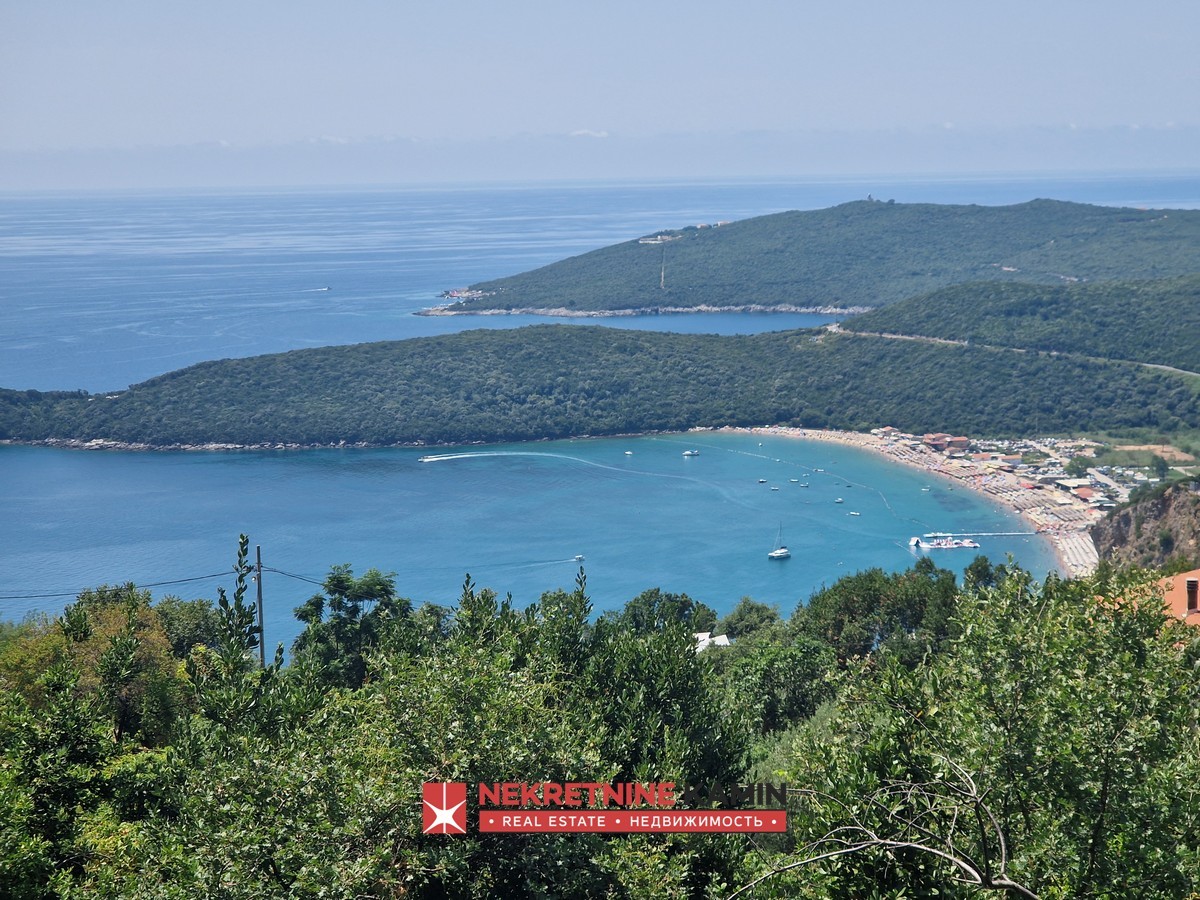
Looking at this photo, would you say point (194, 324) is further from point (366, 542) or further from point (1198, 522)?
point (1198, 522)

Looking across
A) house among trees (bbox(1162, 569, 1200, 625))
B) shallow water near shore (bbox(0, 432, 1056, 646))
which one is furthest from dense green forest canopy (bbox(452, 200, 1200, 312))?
house among trees (bbox(1162, 569, 1200, 625))

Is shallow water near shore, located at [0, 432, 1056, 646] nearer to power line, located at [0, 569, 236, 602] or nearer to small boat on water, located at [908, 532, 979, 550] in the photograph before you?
power line, located at [0, 569, 236, 602]

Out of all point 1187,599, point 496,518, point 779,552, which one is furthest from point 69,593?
point 1187,599

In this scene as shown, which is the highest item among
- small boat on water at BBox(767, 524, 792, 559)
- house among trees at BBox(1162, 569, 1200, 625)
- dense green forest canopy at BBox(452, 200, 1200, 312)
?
dense green forest canopy at BBox(452, 200, 1200, 312)

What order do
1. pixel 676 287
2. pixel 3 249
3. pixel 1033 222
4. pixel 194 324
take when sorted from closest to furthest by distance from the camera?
1. pixel 194 324
2. pixel 676 287
3. pixel 1033 222
4. pixel 3 249

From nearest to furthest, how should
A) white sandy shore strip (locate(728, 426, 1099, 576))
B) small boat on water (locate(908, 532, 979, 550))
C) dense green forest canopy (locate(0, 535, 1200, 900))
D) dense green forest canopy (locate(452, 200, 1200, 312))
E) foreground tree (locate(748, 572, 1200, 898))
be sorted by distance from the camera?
foreground tree (locate(748, 572, 1200, 898)), dense green forest canopy (locate(0, 535, 1200, 900)), white sandy shore strip (locate(728, 426, 1099, 576)), small boat on water (locate(908, 532, 979, 550)), dense green forest canopy (locate(452, 200, 1200, 312))

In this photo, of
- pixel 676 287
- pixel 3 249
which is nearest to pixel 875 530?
pixel 676 287

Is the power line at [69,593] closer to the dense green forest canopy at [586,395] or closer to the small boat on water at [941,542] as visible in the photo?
the dense green forest canopy at [586,395]
